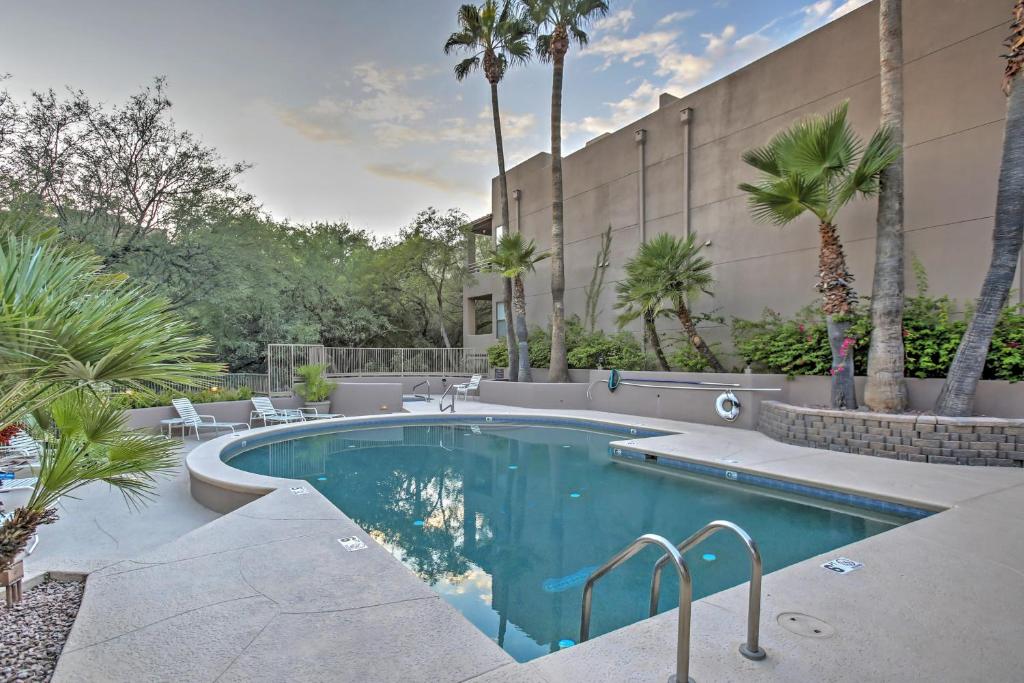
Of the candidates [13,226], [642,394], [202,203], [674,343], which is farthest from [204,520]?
[202,203]

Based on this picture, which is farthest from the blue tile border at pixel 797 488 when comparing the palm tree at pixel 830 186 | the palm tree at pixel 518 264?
the palm tree at pixel 518 264

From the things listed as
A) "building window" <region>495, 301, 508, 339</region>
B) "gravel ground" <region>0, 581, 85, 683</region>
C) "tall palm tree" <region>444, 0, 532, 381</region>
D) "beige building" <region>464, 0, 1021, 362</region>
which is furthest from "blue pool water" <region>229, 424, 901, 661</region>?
"building window" <region>495, 301, 508, 339</region>

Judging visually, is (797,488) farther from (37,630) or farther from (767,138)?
(767,138)

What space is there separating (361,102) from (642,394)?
10608mm

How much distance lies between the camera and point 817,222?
10.3 metres

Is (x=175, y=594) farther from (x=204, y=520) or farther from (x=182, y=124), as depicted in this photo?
(x=182, y=124)

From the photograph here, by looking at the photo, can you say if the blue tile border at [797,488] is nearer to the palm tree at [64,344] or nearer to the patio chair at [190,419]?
the palm tree at [64,344]

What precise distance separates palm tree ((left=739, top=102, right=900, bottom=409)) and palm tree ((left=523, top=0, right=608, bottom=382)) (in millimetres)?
5940

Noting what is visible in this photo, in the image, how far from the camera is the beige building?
8.40 m

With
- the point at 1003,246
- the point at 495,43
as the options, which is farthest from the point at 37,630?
the point at 495,43

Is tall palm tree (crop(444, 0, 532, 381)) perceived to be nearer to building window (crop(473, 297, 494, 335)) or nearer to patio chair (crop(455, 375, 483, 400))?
patio chair (crop(455, 375, 483, 400))

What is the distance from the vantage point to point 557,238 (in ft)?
44.5

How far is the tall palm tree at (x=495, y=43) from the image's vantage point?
13836 mm

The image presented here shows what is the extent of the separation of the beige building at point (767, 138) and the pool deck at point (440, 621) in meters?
7.07
